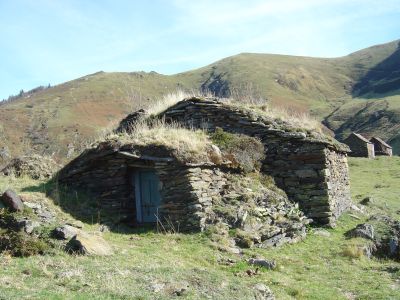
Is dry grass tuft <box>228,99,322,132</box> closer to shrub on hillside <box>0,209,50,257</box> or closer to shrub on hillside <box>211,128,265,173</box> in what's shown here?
shrub on hillside <box>211,128,265,173</box>

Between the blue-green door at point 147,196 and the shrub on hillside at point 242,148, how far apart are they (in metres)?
2.40

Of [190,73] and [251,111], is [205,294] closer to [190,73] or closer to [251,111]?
[251,111]

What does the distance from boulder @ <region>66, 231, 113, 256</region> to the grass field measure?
0.85 feet

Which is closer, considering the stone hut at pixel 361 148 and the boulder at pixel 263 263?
the boulder at pixel 263 263

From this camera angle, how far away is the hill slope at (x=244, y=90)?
6444 centimetres

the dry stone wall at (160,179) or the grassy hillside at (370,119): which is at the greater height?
the grassy hillside at (370,119)

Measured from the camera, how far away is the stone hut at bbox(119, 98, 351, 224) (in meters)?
14.8

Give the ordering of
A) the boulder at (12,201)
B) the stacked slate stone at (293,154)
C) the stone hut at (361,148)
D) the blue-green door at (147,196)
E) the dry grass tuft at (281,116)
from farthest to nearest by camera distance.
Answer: the stone hut at (361,148) < the dry grass tuft at (281,116) < the stacked slate stone at (293,154) < the blue-green door at (147,196) < the boulder at (12,201)

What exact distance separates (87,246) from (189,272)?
213 centimetres

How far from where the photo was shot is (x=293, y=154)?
15.0m

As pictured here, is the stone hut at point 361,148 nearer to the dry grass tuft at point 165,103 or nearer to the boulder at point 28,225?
the dry grass tuft at point 165,103

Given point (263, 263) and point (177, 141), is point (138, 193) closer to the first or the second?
point (177, 141)

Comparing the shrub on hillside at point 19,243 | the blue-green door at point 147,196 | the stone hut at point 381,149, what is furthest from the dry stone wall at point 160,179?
the stone hut at point 381,149

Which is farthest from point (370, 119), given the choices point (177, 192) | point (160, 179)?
point (177, 192)
